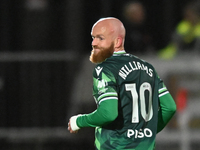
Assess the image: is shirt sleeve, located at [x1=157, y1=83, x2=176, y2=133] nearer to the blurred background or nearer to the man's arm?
the man's arm

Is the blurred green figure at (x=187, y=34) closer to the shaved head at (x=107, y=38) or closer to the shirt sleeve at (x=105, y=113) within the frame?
the shaved head at (x=107, y=38)

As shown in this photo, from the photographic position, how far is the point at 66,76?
6949 mm

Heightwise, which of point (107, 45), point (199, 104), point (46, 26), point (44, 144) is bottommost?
point (44, 144)

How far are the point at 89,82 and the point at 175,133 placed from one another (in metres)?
1.28

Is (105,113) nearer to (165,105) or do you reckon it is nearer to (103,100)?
(103,100)

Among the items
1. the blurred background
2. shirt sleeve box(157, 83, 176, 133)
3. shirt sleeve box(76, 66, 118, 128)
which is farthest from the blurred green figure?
shirt sleeve box(76, 66, 118, 128)

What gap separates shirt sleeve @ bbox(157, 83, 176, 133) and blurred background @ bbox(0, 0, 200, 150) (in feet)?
10.3

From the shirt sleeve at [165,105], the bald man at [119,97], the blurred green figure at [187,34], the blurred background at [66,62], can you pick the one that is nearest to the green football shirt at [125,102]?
the bald man at [119,97]

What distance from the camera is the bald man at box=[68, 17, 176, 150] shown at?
3246 mm

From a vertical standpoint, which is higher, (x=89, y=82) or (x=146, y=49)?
(x=146, y=49)

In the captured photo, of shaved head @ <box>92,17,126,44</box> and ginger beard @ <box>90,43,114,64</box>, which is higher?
shaved head @ <box>92,17,126,44</box>

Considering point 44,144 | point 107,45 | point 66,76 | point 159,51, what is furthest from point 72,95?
point 107,45

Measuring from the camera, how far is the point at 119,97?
3318 mm

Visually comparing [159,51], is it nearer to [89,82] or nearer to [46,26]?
[89,82]
